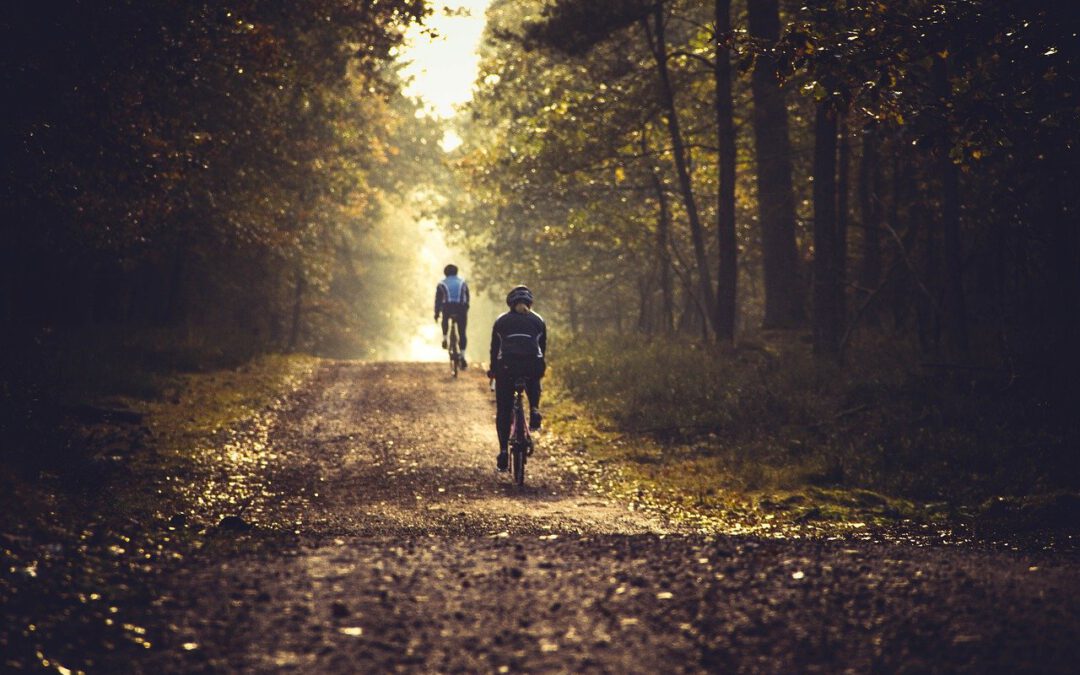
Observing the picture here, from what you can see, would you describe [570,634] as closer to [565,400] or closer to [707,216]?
[565,400]

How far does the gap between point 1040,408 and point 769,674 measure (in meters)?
10.00

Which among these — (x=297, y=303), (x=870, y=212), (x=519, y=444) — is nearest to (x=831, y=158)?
(x=870, y=212)

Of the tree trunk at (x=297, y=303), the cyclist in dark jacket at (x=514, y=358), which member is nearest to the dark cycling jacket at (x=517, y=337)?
the cyclist in dark jacket at (x=514, y=358)

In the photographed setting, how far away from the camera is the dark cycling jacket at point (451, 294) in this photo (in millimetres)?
21766

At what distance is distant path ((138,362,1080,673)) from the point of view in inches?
205

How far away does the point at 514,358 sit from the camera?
12000 millimetres

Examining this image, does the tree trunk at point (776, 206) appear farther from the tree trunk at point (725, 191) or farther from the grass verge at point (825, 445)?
the grass verge at point (825, 445)

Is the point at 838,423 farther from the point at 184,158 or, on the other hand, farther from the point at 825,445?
the point at 184,158

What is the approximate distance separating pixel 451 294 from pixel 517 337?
9989 millimetres

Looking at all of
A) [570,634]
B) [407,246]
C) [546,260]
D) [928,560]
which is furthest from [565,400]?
[407,246]

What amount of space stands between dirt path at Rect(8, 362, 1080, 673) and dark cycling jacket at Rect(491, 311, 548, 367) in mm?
2919

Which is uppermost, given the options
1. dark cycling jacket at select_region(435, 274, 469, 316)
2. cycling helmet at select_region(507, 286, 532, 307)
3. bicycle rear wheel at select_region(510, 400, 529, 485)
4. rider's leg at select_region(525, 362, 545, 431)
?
dark cycling jacket at select_region(435, 274, 469, 316)

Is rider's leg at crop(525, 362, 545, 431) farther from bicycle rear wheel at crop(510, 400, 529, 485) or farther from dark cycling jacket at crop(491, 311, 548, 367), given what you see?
bicycle rear wheel at crop(510, 400, 529, 485)

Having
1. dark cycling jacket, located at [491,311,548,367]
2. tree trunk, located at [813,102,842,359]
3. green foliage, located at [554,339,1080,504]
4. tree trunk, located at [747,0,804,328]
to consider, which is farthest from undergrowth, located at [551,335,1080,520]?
tree trunk, located at [747,0,804,328]
